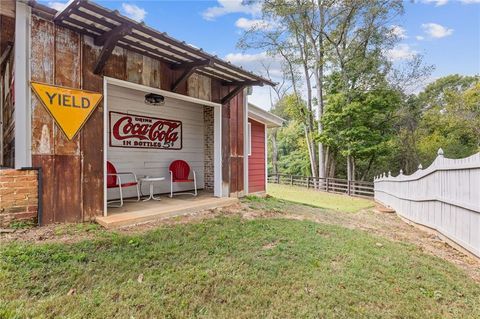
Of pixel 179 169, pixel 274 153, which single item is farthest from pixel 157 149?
pixel 274 153

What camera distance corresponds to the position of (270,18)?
1612 centimetres

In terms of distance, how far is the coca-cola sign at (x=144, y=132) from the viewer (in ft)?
19.2

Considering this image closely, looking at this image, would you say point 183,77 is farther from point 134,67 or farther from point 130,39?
point 130,39

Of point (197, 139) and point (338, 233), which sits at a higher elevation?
point (197, 139)

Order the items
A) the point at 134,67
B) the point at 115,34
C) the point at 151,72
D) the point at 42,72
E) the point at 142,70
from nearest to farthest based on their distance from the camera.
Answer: the point at 42,72 → the point at 115,34 → the point at 134,67 → the point at 142,70 → the point at 151,72

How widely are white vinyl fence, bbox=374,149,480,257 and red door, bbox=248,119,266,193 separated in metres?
3.92

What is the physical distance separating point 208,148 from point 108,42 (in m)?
4.31

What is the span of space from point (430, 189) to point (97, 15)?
621cm

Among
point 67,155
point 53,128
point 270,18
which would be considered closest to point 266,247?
point 67,155

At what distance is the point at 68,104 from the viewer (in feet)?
12.2

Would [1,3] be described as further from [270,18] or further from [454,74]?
[454,74]

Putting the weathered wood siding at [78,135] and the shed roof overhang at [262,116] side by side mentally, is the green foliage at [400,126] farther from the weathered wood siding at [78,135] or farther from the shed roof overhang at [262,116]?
the weathered wood siding at [78,135]

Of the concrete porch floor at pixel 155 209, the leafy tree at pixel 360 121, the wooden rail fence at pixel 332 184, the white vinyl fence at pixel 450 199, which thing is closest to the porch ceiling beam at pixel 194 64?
the concrete porch floor at pixel 155 209

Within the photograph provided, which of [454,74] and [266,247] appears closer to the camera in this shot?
[266,247]
